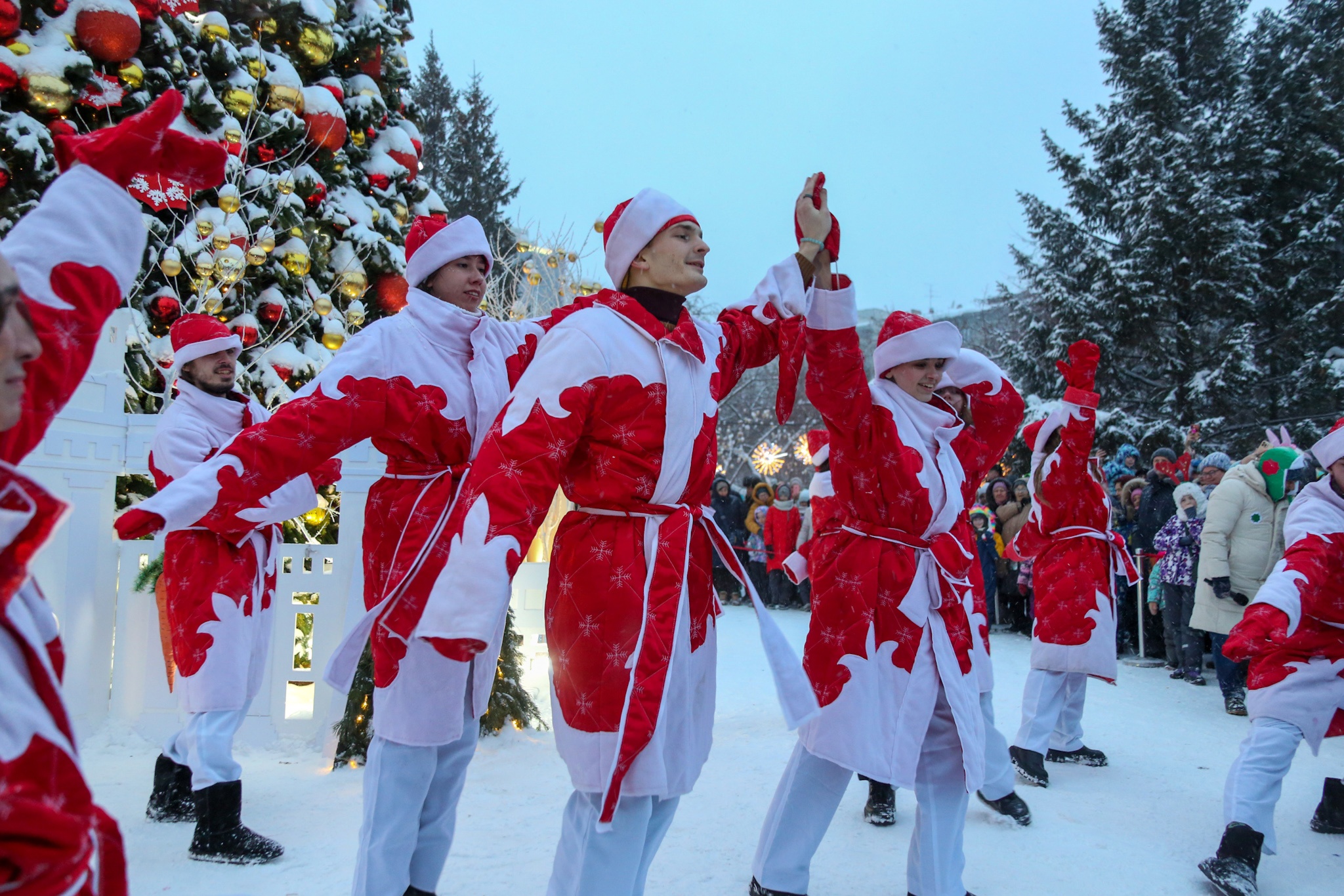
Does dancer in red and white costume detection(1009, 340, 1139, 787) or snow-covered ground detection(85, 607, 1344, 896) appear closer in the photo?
snow-covered ground detection(85, 607, 1344, 896)

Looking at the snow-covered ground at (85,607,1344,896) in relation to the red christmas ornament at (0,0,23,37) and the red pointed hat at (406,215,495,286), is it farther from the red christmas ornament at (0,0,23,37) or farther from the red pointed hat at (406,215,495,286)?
the red christmas ornament at (0,0,23,37)

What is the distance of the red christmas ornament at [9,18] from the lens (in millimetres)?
6285

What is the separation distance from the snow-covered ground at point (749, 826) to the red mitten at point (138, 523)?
157cm

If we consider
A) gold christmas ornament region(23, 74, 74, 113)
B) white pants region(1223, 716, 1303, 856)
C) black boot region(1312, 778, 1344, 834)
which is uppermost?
gold christmas ornament region(23, 74, 74, 113)

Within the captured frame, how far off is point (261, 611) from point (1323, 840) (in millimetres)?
4668

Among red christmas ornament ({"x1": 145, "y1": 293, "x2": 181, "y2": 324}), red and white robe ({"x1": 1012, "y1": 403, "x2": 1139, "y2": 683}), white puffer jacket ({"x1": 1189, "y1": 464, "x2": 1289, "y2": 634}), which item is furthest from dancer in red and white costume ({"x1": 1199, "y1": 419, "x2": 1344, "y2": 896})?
red christmas ornament ({"x1": 145, "y1": 293, "x2": 181, "y2": 324})

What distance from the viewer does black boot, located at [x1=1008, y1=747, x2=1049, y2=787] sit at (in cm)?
472

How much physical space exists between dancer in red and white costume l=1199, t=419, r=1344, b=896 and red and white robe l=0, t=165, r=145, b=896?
355cm

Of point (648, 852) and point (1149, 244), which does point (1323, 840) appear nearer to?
point (648, 852)

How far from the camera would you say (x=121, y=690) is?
5.17 meters

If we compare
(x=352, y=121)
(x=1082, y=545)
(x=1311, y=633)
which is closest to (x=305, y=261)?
(x=352, y=121)

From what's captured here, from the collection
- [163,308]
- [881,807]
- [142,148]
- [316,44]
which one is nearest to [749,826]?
[881,807]

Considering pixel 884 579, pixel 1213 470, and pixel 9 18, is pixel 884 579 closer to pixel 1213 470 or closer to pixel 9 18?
pixel 1213 470

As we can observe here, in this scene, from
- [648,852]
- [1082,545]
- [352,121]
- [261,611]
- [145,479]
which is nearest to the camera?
[648,852]
